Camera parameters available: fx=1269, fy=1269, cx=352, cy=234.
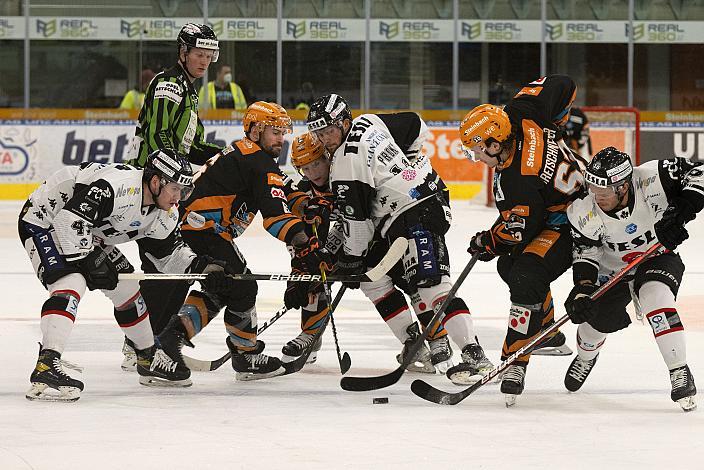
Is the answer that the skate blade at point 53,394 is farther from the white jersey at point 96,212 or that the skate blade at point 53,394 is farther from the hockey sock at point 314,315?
the hockey sock at point 314,315

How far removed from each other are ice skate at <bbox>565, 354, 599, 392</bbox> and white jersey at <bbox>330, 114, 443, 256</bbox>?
0.81 meters

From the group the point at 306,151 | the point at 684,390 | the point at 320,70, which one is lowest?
the point at 684,390

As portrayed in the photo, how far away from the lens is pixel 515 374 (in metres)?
3.85

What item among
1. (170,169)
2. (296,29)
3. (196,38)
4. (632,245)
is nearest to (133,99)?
(296,29)

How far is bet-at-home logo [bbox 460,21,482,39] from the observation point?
531 inches

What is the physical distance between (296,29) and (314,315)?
8.79 meters

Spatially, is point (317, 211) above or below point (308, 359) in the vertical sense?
above

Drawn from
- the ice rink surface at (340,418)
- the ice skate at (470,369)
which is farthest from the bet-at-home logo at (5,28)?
the ice skate at (470,369)

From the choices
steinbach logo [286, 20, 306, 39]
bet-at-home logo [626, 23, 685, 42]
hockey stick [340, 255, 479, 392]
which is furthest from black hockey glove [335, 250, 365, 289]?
bet-at-home logo [626, 23, 685, 42]

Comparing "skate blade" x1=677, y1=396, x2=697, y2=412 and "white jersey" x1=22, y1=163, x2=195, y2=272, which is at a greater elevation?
"white jersey" x1=22, y1=163, x2=195, y2=272

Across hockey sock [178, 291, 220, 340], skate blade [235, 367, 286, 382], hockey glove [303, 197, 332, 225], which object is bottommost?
skate blade [235, 367, 286, 382]

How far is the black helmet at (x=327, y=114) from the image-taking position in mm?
4293

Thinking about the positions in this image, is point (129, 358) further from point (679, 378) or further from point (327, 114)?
point (679, 378)

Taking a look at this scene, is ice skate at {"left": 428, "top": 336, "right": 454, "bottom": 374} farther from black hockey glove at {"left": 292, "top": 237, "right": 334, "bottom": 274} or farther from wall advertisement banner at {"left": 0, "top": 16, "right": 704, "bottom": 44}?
wall advertisement banner at {"left": 0, "top": 16, "right": 704, "bottom": 44}
